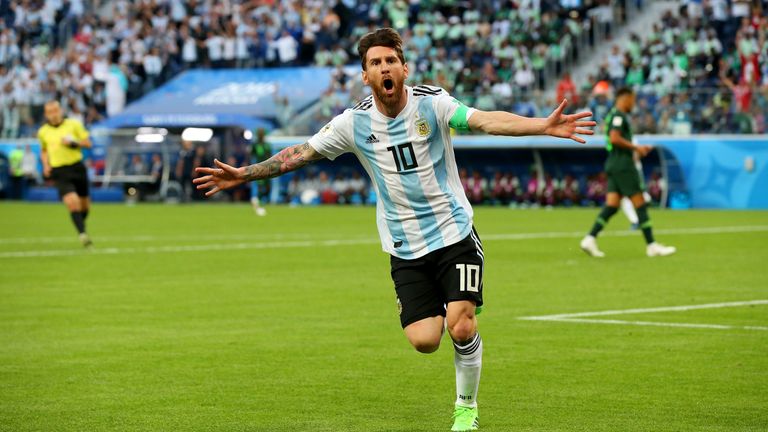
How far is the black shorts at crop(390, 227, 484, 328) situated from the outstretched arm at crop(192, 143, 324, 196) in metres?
0.80

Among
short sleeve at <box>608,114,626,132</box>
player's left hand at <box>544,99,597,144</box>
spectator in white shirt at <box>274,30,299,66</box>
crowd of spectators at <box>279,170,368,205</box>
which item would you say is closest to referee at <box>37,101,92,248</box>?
short sleeve at <box>608,114,626,132</box>

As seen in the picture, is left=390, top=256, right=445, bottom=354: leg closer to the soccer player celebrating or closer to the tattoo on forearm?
the tattoo on forearm

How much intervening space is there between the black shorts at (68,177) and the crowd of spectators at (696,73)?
14699mm

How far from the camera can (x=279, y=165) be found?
7.89 m

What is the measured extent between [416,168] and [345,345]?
3616mm

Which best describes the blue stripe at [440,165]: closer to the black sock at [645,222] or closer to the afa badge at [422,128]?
the afa badge at [422,128]

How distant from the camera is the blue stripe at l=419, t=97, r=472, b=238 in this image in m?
7.51

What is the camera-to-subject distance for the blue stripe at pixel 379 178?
7.67 m

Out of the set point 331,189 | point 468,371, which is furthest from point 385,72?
point 331,189

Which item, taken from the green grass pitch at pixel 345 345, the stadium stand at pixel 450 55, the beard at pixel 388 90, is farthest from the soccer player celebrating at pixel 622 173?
the stadium stand at pixel 450 55

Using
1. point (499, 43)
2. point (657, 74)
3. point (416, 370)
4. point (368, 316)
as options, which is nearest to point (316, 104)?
point (499, 43)

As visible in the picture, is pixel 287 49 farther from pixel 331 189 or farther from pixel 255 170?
pixel 255 170

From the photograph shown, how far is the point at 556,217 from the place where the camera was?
3192 cm

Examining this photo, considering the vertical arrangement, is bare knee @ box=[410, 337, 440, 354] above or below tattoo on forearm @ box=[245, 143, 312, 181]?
below
